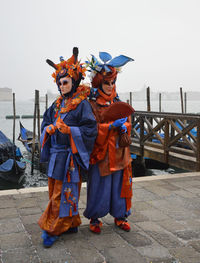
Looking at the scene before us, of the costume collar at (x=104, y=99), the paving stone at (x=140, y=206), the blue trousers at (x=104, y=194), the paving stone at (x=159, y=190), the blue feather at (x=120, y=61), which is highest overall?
the blue feather at (x=120, y=61)

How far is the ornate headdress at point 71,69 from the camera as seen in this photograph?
2.58 m

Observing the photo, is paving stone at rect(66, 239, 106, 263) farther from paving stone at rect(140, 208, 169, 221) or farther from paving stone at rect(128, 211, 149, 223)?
paving stone at rect(140, 208, 169, 221)

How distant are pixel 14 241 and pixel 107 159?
100cm

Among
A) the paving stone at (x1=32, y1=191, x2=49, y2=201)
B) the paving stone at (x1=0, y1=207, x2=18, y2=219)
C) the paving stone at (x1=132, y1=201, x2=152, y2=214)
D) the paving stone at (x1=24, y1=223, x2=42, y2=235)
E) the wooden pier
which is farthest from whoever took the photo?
the wooden pier

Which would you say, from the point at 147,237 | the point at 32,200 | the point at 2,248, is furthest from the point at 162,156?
the point at 2,248

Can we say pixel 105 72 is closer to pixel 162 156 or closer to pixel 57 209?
pixel 57 209

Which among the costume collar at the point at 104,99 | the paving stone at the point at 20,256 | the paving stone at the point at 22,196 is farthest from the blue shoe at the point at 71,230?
the paving stone at the point at 22,196

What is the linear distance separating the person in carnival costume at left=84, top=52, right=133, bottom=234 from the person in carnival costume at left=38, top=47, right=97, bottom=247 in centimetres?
12

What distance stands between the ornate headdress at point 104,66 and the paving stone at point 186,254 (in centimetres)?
147

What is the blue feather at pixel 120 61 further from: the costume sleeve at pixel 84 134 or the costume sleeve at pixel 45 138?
the costume sleeve at pixel 45 138

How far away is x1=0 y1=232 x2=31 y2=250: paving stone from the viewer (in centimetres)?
250

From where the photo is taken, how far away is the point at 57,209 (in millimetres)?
2539

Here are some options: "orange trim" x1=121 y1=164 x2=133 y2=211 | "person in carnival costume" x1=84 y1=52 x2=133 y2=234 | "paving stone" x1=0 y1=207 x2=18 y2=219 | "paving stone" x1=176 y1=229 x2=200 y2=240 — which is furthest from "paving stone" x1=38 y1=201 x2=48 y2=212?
"paving stone" x1=176 y1=229 x2=200 y2=240

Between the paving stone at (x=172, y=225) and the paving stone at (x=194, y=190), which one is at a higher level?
the paving stone at (x=194, y=190)
